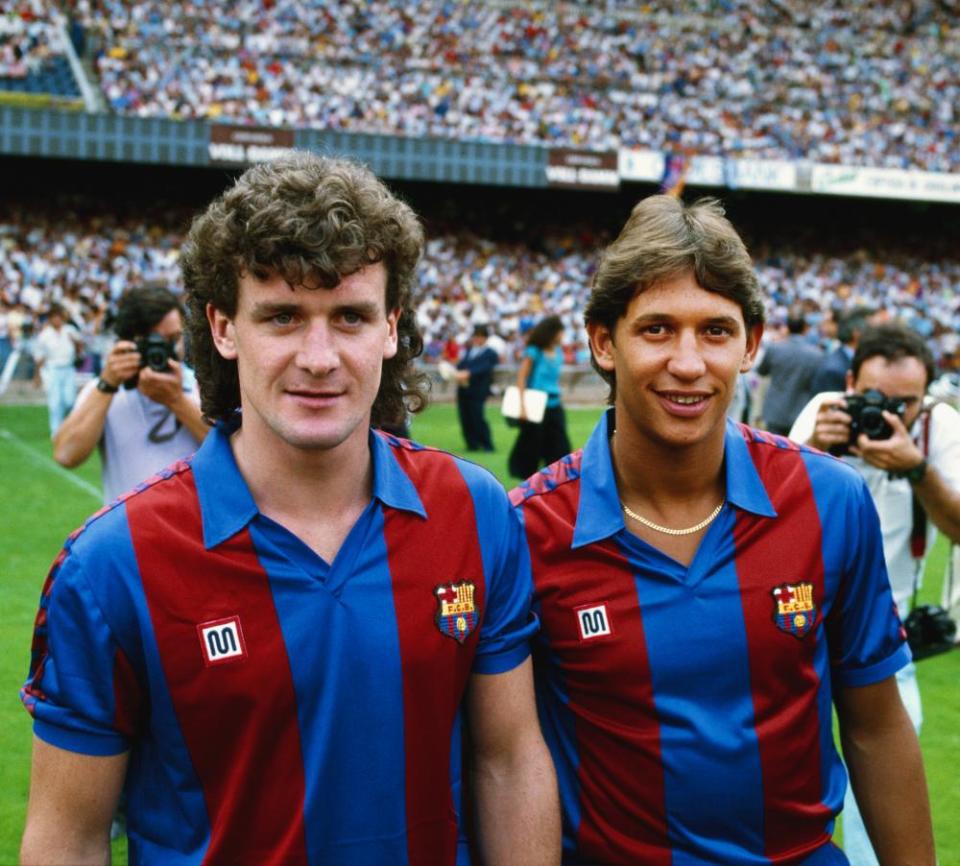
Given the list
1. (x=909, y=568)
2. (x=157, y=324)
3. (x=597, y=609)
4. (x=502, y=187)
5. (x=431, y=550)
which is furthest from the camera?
→ (x=502, y=187)

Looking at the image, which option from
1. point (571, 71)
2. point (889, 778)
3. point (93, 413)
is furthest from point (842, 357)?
point (571, 71)

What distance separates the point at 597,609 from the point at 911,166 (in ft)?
112

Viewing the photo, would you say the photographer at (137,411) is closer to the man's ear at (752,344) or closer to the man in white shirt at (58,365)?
the man's ear at (752,344)

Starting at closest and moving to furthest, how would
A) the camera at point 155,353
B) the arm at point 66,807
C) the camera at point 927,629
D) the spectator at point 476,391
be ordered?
the arm at point 66,807, the camera at point 927,629, the camera at point 155,353, the spectator at point 476,391

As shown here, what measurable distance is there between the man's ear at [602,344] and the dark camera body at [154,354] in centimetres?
234

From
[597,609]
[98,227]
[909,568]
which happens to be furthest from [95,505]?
[98,227]

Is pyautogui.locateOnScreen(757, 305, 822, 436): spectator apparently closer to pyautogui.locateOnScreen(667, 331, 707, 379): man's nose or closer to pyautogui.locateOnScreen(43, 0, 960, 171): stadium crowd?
pyautogui.locateOnScreen(667, 331, 707, 379): man's nose

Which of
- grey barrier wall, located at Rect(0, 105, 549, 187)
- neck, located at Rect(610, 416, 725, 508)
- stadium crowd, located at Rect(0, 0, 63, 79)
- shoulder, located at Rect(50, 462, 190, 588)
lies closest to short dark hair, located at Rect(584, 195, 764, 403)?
neck, located at Rect(610, 416, 725, 508)

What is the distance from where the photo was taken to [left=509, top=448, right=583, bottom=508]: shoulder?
99.6 inches

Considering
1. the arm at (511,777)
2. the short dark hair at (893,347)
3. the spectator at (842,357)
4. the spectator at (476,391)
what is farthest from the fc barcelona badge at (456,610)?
the spectator at (476,391)

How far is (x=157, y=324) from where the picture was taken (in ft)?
15.7

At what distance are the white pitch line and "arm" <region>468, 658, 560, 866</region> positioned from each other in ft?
31.0

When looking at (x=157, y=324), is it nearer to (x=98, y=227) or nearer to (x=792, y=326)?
(x=792, y=326)

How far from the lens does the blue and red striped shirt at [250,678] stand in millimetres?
1943
